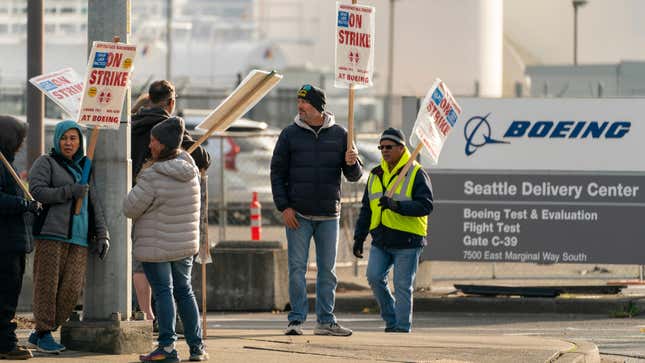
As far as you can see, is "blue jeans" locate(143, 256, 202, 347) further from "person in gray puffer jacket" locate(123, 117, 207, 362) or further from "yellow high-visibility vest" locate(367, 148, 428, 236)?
"yellow high-visibility vest" locate(367, 148, 428, 236)

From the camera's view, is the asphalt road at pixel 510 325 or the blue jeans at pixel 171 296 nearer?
the blue jeans at pixel 171 296

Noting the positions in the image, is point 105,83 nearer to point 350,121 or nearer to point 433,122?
point 350,121

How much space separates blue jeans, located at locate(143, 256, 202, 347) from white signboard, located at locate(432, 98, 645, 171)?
6.63 meters

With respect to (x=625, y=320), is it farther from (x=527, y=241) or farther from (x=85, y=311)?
(x=85, y=311)

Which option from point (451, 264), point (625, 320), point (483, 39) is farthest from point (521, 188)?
point (483, 39)

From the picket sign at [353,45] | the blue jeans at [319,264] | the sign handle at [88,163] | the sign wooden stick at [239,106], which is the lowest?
the blue jeans at [319,264]

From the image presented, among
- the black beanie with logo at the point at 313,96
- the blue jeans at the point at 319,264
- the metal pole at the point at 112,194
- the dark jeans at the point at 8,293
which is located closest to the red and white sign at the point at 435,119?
the black beanie with logo at the point at 313,96

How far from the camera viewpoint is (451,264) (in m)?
18.5

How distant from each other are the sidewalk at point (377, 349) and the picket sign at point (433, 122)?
4.14ft

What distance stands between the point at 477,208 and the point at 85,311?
661 cm

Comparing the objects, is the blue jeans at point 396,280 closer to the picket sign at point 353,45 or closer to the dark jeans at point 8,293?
the picket sign at point 353,45

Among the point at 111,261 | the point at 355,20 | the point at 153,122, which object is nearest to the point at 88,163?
the point at 111,261

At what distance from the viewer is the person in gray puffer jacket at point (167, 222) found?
8.05 meters

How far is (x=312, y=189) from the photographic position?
10.0m
